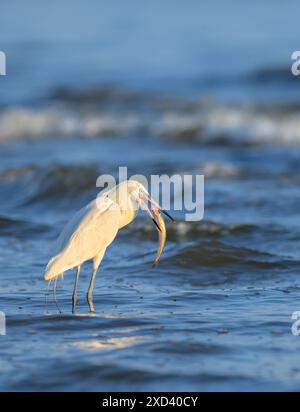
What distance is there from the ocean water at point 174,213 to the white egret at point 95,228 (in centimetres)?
35

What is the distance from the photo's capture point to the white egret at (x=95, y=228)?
21.8 ft

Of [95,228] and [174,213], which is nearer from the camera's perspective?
[95,228]

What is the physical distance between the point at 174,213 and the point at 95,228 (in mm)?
3776

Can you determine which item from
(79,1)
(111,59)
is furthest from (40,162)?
(79,1)

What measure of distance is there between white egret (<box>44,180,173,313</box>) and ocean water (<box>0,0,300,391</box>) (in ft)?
1.16

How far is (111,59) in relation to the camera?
26.8m

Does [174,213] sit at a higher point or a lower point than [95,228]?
higher

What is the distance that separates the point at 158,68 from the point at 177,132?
7.62 meters

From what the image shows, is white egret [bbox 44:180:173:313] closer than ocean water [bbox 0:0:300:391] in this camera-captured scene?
No

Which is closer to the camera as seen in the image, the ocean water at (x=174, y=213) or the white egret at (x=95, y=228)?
the ocean water at (x=174, y=213)

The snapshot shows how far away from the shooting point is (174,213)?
10.6m

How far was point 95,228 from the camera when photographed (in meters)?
6.84

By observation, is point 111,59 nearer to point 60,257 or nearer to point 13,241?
point 13,241

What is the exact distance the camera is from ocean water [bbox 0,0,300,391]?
565 centimetres
